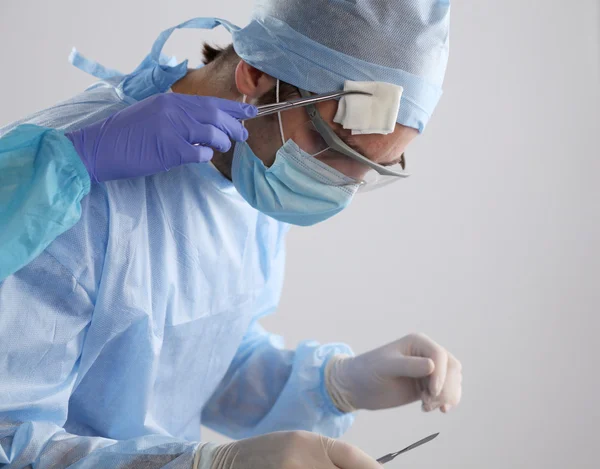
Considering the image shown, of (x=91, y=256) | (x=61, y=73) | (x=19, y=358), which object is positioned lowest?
(x=19, y=358)

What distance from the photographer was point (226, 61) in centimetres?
129

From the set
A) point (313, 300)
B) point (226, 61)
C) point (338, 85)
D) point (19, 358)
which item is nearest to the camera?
point (19, 358)

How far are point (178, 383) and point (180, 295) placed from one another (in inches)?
8.3

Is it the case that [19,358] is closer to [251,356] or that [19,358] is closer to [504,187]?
[251,356]

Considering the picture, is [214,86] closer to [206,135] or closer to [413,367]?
[206,135]

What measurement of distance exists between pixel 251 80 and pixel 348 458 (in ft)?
2.19

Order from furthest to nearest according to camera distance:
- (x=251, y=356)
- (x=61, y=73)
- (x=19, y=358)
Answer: (x=61, y=73) < (x=251, y=356) < (x=19, y=358)

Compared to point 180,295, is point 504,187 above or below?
above

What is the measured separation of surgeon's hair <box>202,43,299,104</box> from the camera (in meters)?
1.19

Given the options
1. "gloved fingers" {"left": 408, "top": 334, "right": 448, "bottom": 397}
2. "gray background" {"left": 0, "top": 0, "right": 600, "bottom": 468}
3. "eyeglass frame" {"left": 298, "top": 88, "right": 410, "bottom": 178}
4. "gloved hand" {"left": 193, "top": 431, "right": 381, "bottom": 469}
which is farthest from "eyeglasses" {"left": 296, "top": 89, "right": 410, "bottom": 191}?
"gray background" {"left": 0, "top": 0, "right": 600, "bottom": 468}

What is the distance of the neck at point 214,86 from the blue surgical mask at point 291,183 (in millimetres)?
54

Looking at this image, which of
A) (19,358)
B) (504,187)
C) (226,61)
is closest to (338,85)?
(226,61)

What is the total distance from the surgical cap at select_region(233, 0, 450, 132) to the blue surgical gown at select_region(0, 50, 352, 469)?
10.3 inches

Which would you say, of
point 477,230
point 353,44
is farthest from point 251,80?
point 477,230
